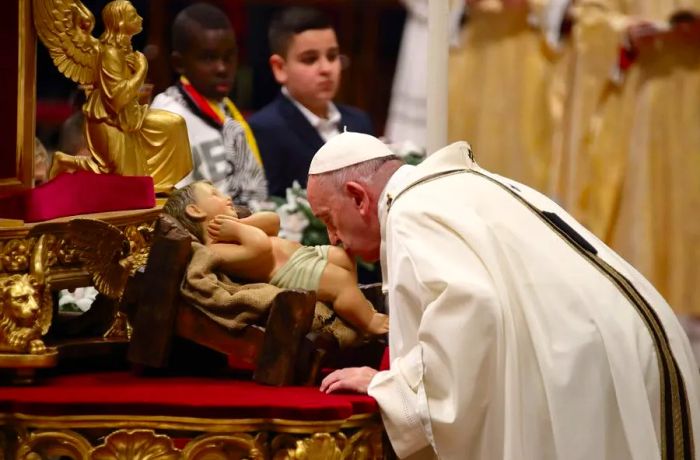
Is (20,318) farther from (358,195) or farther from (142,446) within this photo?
(358,195)

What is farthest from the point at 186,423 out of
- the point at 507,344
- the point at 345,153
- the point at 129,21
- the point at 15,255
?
the point at 129,21

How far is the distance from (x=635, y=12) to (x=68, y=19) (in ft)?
11.7

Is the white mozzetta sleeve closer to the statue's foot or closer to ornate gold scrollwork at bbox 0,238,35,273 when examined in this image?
ornate gold scrollwork at bbox 0,238,35,273

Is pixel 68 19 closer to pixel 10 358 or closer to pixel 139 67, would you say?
pixel 139 67

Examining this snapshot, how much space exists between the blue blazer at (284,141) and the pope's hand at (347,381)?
8.60ft

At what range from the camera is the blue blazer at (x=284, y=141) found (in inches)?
240

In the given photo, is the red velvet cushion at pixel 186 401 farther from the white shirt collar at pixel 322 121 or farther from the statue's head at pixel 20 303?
the white shirt collar at pixel 322 121

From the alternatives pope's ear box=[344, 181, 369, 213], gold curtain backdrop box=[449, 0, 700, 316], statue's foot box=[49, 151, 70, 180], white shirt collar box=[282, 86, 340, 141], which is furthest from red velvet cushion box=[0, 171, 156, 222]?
gold curtain backdrop box=[449, 0, 700, 316]

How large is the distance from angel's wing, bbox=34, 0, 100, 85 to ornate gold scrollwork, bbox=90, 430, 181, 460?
1.02 meters

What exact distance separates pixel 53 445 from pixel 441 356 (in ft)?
2.67

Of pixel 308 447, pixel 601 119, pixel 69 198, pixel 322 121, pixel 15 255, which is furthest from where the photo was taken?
pixel 601 119

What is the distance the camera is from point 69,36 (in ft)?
12.8

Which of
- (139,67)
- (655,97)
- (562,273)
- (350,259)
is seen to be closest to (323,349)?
(350,259)

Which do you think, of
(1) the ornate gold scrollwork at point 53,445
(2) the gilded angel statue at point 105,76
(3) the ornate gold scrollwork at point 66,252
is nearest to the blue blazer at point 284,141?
(2) the gilded angel statue at point 105,76
